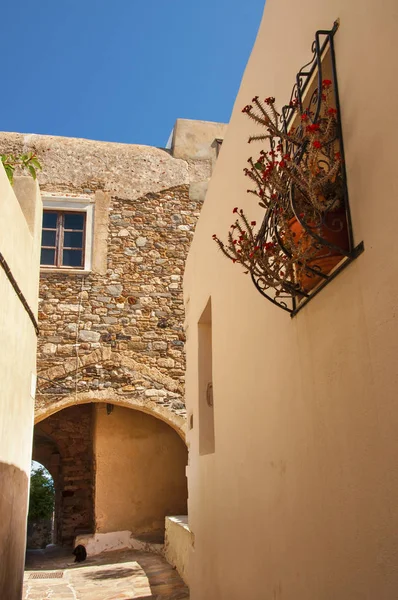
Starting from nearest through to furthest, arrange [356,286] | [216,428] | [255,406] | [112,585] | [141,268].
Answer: [356,286] → [255,406] → [216,428] → [112,585] → [141,268]

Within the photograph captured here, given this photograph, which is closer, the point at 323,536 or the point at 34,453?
the point at 323,536

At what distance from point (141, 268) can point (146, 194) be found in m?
1.31

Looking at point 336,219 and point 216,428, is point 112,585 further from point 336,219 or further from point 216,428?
point 336,219

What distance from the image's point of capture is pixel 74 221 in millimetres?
9570

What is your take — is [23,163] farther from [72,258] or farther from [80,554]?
[80,554]

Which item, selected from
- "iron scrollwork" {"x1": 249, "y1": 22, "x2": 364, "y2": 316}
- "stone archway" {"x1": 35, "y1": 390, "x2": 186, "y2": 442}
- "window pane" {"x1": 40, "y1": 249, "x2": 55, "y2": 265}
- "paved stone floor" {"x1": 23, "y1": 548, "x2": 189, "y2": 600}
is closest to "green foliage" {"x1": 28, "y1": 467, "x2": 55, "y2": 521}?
"paved stone floor" {"x1": 23, "y1": 548, "x2": 189, "y2": 600}

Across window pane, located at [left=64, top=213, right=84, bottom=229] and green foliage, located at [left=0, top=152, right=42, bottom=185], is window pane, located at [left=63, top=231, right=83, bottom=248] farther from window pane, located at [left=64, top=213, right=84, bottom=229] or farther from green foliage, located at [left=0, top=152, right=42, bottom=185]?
green foliage, located at [left=0, top=152, right=42, bottom=185]

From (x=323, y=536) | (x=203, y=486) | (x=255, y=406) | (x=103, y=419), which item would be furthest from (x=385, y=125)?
(x=103, y=419)

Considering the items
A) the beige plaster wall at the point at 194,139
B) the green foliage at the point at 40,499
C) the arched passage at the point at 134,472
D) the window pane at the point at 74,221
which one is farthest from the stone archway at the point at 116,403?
the green foliage at the point at 40,499

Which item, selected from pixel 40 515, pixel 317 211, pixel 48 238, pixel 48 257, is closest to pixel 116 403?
pixel 48 257

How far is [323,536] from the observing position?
2.04 meters

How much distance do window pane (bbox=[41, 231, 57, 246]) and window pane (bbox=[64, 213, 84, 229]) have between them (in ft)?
0.82

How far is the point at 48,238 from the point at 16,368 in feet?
17.2

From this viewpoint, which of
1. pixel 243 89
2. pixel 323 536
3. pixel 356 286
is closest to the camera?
pixel 356 286
